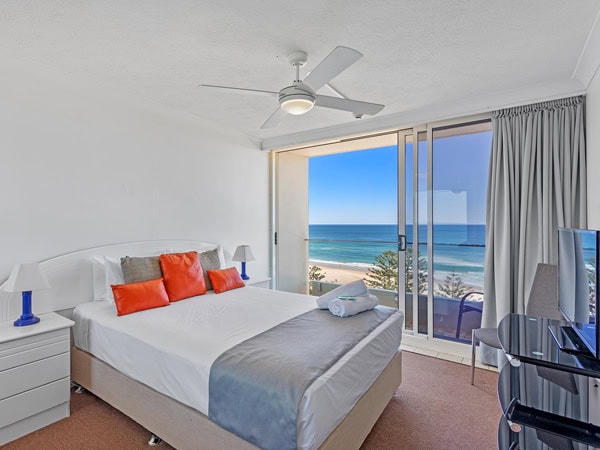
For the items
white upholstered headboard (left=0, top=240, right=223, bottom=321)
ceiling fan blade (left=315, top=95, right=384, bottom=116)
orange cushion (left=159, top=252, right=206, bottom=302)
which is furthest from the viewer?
orange cushion (left=159, top=252, right=206, bottom=302)

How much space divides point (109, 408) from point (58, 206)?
5.48 feet

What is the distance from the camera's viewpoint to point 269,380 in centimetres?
149

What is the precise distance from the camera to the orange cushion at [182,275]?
2.94 meters

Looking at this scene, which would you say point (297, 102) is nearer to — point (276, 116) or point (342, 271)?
point (276, 116)

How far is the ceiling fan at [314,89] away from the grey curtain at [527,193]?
156cm

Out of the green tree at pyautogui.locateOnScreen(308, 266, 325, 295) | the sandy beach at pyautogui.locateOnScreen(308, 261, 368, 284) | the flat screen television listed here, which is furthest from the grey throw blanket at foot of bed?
the sandy beach at pyautogui.locateOnScreen(308, 261, 368, 284)

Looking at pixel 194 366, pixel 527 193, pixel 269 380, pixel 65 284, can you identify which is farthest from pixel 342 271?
pixel 269 380

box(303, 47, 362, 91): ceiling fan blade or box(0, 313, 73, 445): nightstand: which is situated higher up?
box(303, 47, 362, 91): ceiling fan blade

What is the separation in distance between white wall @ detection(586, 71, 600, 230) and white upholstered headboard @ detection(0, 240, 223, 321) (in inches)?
155

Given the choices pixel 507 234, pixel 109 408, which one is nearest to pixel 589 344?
pixel 507 234

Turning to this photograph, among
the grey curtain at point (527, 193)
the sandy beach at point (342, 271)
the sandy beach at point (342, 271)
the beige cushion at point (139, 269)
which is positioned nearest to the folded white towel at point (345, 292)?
the grey curtain at point (527, 193)

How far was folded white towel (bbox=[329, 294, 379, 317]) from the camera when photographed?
2.37m

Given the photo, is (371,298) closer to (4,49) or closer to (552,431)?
(552,431)

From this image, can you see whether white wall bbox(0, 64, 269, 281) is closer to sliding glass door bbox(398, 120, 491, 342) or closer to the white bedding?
the white bedding
